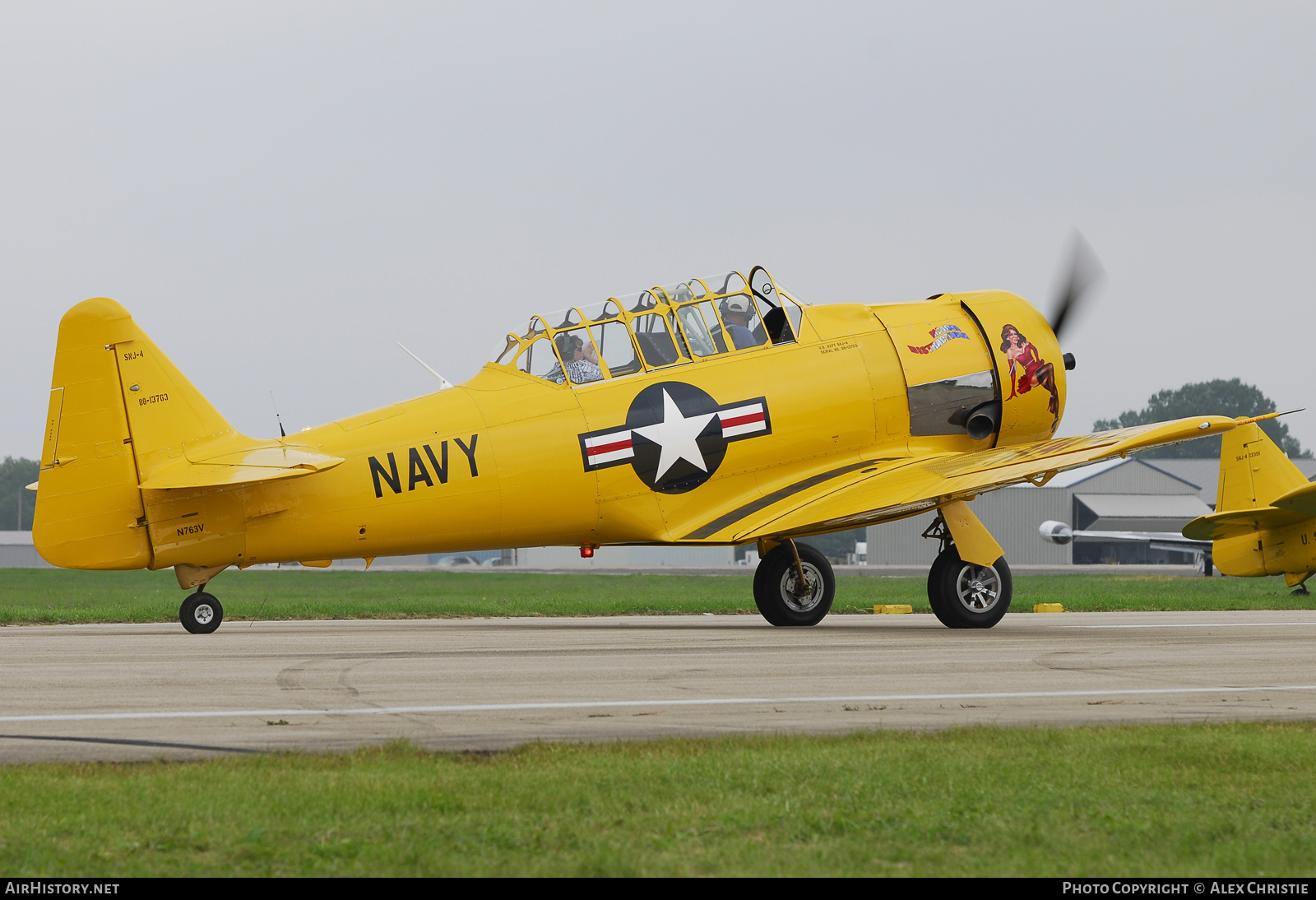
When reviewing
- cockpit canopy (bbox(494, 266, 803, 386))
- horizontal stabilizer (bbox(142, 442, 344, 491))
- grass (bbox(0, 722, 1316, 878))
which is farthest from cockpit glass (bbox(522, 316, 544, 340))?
grass (bbox(0, 722, 1316, 878))

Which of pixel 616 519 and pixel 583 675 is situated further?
pixel 616 519

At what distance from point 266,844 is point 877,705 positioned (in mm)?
4490

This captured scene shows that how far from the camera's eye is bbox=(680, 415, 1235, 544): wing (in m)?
13.3

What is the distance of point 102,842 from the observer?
4.34m

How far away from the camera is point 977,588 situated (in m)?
14.7

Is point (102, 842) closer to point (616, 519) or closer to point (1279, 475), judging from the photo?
point (616, 519)

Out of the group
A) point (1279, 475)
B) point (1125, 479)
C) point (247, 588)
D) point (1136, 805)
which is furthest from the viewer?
point (1125, 479)

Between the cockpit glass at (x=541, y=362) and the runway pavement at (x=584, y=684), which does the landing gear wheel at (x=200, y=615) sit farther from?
the cockpit glass at (x=541, y=362)

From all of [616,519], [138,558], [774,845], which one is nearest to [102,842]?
[774,845]

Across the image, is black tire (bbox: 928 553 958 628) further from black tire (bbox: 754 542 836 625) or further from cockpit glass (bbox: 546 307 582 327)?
cockpit glass (bbox: 546 307 582 327)

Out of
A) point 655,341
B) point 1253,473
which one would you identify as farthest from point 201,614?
point 1253,473

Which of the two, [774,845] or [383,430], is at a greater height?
[383,430]

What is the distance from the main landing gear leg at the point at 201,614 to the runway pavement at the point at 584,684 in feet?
1.29

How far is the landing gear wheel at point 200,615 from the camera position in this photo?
13438 millimetres
